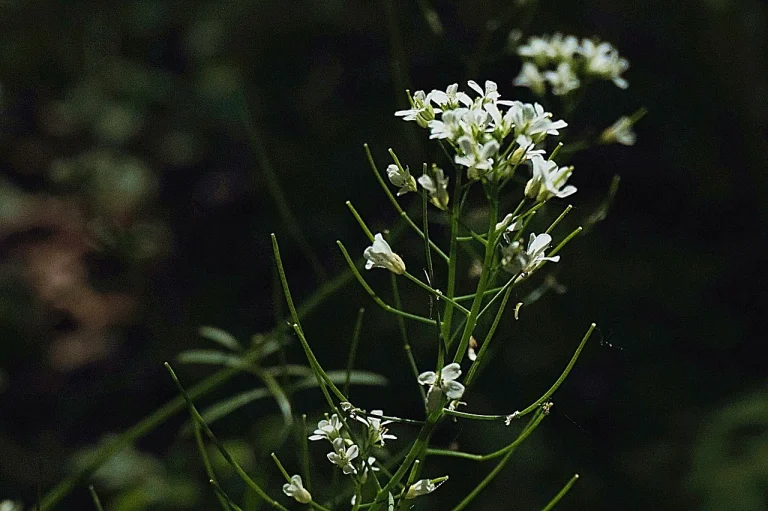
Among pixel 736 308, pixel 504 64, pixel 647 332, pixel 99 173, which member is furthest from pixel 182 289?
pixel 736 308

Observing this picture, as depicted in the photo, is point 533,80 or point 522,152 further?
point 533,80

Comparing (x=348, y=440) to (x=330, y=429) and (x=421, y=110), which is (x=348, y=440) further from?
(x=421, y=110)

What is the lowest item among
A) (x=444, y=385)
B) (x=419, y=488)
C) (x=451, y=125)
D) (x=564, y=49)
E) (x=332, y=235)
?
(x=332, y=235)

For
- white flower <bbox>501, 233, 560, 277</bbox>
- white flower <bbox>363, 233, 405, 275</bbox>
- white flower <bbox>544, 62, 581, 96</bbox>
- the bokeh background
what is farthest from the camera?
the bokeh background

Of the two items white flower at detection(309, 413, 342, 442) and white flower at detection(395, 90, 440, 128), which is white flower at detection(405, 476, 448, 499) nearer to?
white flower at detection(309, 413, 342, 442)

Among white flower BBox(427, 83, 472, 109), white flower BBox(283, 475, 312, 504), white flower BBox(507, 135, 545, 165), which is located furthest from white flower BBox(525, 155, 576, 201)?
white flower BBox(283, 475, 312, 504)

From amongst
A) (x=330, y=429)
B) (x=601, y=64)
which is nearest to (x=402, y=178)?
(x=330, y=429)

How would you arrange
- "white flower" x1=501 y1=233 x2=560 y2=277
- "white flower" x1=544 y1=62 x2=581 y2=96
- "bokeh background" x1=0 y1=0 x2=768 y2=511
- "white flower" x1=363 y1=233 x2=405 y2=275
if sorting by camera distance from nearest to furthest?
"white flower" x1=501 y1=233 x2=560 y2=277, "white flower" x1=363 y1=233 x2=405 y2=275, "white flower" x1=544 y1=62 x2=581 y2=96, "bokeh background" x1=0 y1=0 x2=768 y2=511

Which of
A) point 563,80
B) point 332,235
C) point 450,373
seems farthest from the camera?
point 332,235

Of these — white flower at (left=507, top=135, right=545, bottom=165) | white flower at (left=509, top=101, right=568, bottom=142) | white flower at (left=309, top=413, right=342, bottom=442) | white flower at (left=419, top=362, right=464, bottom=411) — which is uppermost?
white flower at (left=509, top=101, right=568, bottom=142)
